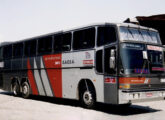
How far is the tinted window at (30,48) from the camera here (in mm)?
16906

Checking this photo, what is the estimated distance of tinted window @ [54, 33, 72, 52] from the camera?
1400 cm

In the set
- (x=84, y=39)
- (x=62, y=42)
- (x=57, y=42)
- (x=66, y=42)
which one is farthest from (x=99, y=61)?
(x=57, y=42)

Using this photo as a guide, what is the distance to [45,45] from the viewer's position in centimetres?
1582

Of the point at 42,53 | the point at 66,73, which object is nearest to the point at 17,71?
the point at 42,53

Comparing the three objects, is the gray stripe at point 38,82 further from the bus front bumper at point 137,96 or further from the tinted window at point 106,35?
the bus front bumper at point 137,96

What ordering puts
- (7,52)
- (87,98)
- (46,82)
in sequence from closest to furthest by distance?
(87,98) < (46,82) < (7,52)

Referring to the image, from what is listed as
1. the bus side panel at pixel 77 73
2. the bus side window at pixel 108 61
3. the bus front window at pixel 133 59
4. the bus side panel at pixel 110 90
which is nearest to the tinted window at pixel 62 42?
the bus side panel at pixel 77 73

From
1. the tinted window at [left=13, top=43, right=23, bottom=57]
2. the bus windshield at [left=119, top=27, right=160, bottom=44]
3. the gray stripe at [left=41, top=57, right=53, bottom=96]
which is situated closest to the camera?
the bus windshield at [left=119, top=27, right=160, bottom=44]

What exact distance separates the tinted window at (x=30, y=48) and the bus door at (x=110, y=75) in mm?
6498

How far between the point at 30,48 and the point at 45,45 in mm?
1810

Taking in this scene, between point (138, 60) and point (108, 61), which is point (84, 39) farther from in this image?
point (138, 60)

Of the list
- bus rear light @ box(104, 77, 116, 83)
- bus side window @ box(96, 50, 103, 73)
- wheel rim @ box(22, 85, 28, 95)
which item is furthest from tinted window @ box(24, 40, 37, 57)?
bus rear light @ box(104, 77, 116, 83)

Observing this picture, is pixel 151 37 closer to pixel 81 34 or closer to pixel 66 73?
pixel 81 34

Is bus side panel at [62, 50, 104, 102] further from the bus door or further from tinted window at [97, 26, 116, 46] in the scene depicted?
tinted window at [97, 26, 116, 46]
